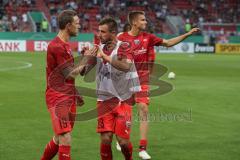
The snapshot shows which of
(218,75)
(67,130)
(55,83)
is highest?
(55,83)

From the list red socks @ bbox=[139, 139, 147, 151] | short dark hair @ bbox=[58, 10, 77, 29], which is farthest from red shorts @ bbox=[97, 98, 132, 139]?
red socks @ bbox=[139, 139, 147, 151]

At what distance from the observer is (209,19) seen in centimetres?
6197

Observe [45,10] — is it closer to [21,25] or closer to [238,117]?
[21,25]

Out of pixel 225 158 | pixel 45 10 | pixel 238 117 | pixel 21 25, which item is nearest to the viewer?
pixel 225 158

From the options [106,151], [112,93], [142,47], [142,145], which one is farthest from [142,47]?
[106,151]

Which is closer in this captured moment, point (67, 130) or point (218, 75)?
point (67, 130)

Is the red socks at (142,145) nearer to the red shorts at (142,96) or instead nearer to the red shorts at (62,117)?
the red shorts at (142,96)

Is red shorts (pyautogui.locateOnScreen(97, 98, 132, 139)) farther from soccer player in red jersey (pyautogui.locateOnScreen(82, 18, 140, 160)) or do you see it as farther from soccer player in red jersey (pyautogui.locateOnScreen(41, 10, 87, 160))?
soccer player in red jersey (pyautogui.locateOnScreen(41, 10, 87, 160))

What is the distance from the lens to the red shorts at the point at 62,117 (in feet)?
25.1

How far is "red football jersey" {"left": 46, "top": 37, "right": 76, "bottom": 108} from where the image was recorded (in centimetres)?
750

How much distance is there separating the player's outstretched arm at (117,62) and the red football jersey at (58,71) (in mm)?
445

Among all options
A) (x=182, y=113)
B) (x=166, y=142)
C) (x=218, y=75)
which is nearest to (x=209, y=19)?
(x=218, y=75)

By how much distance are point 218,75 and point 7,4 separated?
31144 millimetres

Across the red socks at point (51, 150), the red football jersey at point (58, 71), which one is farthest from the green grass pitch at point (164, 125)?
the red football jersey at point (58, 71)
